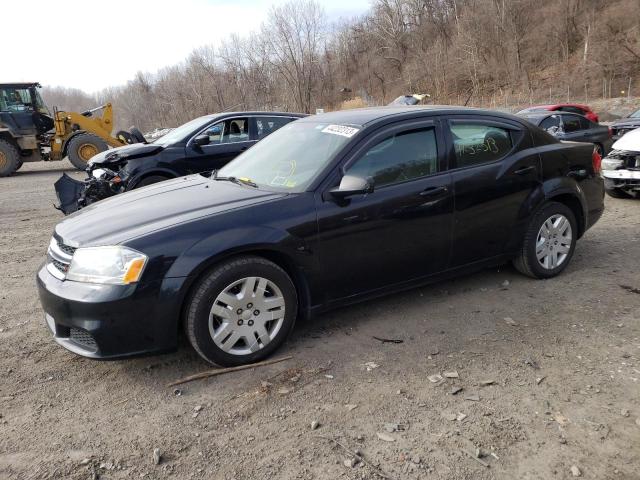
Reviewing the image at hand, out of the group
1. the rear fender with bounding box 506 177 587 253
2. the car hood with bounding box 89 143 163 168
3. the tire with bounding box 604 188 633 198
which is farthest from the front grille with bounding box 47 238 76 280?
the tire with bounding box 604 188 633 198

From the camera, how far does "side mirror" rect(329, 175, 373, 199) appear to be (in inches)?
134

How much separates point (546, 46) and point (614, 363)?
51.6 m

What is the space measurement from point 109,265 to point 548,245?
3.78m

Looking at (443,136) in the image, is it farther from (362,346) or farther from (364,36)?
(364,36)

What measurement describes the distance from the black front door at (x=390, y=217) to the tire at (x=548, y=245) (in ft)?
3.20

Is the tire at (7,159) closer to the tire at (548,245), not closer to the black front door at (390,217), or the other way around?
the black front door at (390,217)

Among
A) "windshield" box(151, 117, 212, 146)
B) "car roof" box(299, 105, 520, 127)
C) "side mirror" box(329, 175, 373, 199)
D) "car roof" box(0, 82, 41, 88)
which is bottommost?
"side mirror" box(329, 175, 373, 199)

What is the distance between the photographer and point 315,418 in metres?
2.83

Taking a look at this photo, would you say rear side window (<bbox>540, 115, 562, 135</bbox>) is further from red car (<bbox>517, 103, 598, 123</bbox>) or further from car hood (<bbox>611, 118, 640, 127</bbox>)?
car hood (<bbox>611, 118, 640, 127</bbox>)

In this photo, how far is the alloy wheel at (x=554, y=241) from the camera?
463cm

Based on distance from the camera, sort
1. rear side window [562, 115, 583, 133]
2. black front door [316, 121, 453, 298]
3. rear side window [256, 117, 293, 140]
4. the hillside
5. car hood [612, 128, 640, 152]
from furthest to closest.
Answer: the hillside → rear side window [562, 115, 583, 133] → rear side window [256, 117, 293, 140] → car hood [612, 128, 640, 152] → black front door [316, 121, 453, 298]

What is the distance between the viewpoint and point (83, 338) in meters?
3.13

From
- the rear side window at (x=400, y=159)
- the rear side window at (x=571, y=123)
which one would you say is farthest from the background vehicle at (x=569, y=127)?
the rear side window at (x=400, y=159)

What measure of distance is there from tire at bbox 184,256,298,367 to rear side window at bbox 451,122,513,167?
6.14 ft
